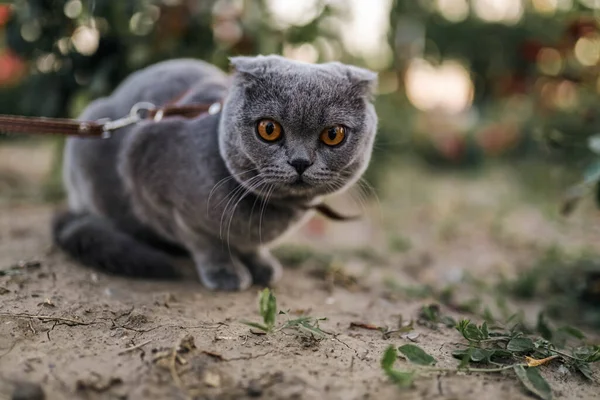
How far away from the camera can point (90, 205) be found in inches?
85.2

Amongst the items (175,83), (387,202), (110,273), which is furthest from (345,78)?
(387,202)

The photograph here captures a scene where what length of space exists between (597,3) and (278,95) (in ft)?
8.34

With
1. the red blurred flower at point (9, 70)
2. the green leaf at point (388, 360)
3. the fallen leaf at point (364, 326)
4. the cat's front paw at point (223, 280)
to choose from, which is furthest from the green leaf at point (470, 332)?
the red blurred flower at point (9, 70)

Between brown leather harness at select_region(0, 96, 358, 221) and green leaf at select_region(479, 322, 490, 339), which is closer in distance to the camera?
green leaf at select_region(479, 322, 490, 339)

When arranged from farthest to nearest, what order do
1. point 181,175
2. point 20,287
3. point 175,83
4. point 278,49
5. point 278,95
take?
1. point 278,49
2. point 175,83
3. point 181,175
4. point 20,287
5. point 278,95

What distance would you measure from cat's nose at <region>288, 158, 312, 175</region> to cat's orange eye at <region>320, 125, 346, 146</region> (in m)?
0.09

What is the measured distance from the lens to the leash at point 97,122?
5.57ft

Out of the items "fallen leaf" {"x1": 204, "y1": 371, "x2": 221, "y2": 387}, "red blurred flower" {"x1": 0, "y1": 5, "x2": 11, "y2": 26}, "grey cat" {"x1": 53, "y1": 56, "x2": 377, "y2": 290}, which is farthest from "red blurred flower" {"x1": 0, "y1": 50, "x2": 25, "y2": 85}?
"fallen leaf" {"x1": 204, "y1": 371, "x2": 221, "y2": 387}

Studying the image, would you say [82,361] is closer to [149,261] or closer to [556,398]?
[149,261]

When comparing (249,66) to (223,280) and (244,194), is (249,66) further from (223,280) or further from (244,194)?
(223,280)

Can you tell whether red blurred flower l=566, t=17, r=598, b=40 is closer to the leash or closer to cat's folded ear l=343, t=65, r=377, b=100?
cat's folded ear l=343, t=65, r=377, b=100

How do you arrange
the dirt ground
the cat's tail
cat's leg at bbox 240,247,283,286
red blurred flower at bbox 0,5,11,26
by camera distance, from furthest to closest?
red blurred flower at bbox 0,5,11,26 < cat's leg at bbox 240,247,283,286 < the cat's tail < the dirt ground

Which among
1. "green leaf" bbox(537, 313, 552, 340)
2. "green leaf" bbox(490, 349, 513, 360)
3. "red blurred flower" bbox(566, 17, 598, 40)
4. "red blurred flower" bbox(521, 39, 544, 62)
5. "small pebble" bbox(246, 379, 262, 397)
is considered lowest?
"green leaf" bbox(537, 313, 552, 340)

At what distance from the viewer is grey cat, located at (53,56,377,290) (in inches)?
61.3
